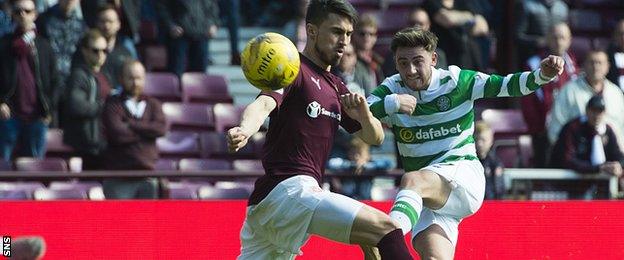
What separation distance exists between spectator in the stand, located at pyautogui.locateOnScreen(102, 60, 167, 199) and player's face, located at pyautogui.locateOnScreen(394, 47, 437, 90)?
4.61m

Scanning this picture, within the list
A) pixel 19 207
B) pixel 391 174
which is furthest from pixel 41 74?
pixel 19 207

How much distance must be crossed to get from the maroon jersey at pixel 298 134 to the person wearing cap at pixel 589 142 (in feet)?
18.4

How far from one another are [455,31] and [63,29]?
3.65 metres

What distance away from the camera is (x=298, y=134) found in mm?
7324

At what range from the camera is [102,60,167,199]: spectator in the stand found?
12.4 m

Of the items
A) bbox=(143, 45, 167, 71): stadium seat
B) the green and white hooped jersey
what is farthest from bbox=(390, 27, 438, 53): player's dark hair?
bbox=(143, 45, 167, 71): stadium seat

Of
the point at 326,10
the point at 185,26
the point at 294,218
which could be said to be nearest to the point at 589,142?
the point at 185,26

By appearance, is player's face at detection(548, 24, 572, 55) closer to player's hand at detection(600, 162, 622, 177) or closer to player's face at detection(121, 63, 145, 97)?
player's hand at detection(600, 162, 622, 177)

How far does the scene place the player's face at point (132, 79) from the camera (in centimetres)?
1234

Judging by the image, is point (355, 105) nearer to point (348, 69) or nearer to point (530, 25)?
point (348, 69)

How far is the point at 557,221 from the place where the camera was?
931cm

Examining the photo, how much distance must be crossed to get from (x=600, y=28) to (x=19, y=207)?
945 cm

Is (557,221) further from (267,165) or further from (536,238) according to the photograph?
(267,165)

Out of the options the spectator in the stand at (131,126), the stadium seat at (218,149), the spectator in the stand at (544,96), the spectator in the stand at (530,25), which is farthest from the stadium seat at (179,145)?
the spectator in the stand at (530,25)
